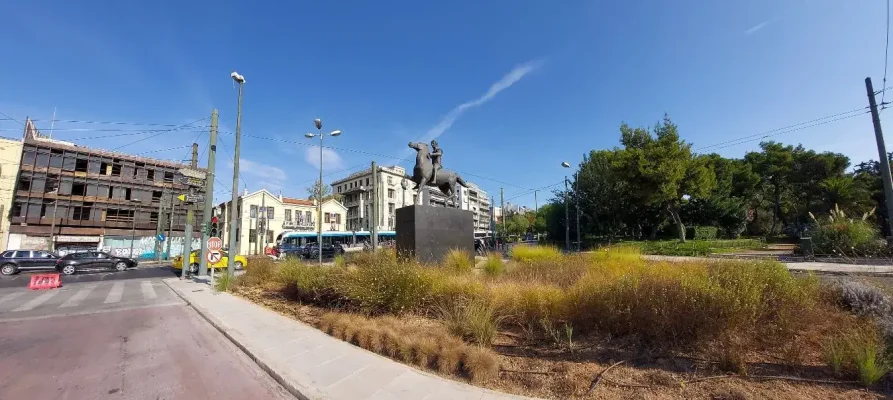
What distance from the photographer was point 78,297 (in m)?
13.8

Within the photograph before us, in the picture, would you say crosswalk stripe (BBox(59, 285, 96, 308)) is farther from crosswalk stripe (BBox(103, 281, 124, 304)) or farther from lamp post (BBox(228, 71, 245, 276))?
lamp post (BBox(228, 71, 245, 276))

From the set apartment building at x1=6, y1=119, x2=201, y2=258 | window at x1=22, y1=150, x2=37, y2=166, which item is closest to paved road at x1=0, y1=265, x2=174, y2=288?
Result: apartment building at x1=6, y1=119, x2=201, y2=258

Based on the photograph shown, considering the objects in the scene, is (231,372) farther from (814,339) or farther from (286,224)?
(286,224)

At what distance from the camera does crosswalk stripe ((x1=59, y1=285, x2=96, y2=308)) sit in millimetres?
12117

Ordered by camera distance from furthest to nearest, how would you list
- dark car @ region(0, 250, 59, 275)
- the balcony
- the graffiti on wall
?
the balcony
the graffiti on wall
dark car @ region(0, 250, 59, 275)

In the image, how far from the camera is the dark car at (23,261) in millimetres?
23859

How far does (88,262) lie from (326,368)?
31409mm

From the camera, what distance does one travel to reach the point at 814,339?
15.2 ft

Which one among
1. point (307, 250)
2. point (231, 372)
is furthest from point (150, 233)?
point (231, 372)

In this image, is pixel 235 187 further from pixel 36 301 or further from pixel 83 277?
pixel 83 277

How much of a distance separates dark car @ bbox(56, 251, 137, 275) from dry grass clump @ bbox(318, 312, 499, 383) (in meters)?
28.6

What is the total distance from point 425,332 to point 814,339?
16.9 ft

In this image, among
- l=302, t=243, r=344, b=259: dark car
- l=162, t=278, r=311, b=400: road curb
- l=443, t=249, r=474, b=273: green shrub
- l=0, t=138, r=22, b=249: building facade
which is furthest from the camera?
l=0, t=138, r=22, b=249: building facade

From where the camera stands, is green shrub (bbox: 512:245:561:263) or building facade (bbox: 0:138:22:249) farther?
building facade (bbox: 0:138:22:249)
